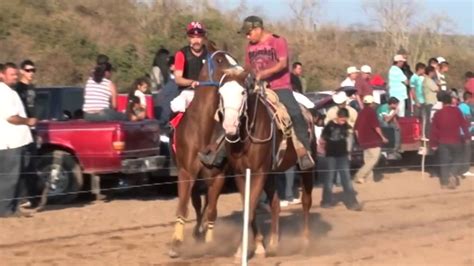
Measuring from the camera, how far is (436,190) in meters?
21.0

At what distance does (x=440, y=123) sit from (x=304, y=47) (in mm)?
29126

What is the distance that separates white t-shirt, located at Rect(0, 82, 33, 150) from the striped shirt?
2242mm

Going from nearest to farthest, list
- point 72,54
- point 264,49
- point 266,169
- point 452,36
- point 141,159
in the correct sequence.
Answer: point 266,169 < point 264,49 < point 141,159 < point 72,54 < point 452,36

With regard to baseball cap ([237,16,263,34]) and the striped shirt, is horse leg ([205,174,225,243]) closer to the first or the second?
baseball cap ([237,16,263,34])

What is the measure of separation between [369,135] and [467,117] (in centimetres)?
454

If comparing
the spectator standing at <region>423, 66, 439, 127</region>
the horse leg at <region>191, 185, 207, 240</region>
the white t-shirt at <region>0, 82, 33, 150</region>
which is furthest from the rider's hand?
the spectator standing at <region>423, 66, 439, 127</region>

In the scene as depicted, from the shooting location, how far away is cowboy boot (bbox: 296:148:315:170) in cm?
1309

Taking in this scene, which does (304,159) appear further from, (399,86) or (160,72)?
(399,86)

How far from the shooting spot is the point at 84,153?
54.5ft

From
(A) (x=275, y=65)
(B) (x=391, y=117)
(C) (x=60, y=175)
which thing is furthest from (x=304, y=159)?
(B) (x=391, y=117)

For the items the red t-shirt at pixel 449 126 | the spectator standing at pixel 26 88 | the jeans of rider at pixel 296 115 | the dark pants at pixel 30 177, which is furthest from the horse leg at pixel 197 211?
Result: the red t-shirt at pixel 449 126

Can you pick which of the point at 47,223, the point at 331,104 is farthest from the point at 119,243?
the point at 331,104

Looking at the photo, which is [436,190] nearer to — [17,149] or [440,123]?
[440,123]

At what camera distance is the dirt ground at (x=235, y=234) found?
11914 millimetres
